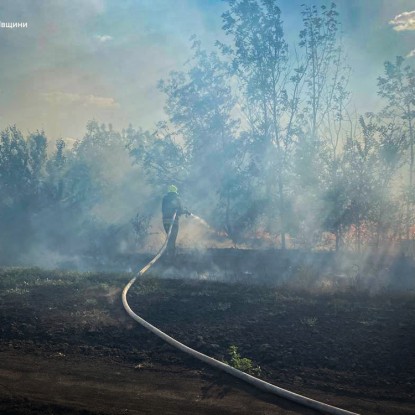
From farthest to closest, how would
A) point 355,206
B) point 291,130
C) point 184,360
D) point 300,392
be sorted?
point 291,130 → point 355,206 → point 184,360 → point 300,392

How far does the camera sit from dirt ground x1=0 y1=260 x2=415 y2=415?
4.80 m

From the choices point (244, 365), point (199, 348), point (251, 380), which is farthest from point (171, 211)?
point (251, 380)

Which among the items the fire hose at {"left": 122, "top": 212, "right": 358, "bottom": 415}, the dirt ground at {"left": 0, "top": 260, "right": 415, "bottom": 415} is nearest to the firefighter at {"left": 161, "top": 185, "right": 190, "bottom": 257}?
the dirt ground at {"left": 0, "top": 260, "right": 415, "bottom": 415}

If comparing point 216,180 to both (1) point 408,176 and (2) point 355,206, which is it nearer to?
(2) point 355,206

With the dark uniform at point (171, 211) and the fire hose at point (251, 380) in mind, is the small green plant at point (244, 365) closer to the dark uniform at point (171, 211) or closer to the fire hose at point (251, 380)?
the fire hose at point (251, 380)

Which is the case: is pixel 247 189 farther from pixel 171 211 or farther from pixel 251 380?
pixel 251 380

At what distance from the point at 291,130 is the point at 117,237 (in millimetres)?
10691

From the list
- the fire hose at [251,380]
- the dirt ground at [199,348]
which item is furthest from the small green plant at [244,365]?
the fire hose at [251,380]

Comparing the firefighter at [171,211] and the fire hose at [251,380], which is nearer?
Answer: the fire hose at [251,380]

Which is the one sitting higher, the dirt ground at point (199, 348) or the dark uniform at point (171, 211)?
the dark uniform at point (171, 211)

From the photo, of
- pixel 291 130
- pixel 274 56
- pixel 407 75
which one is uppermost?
pixel 274 56

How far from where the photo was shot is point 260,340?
262 inches

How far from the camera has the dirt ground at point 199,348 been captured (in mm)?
4805

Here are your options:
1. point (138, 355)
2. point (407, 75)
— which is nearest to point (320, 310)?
point (138, 355)
